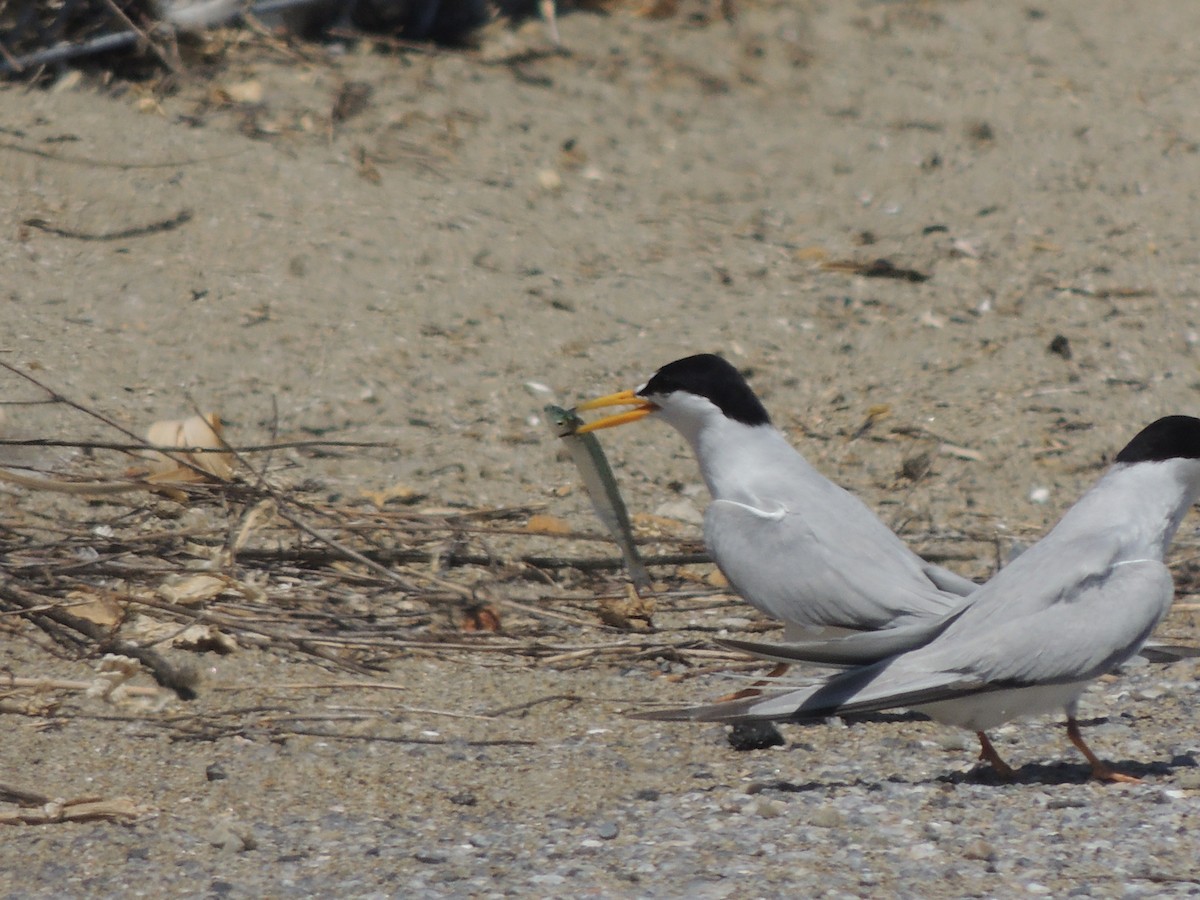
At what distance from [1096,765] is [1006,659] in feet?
1.10

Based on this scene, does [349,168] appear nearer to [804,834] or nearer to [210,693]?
[210,693]

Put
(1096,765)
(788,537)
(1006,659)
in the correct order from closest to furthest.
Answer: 1. (1006,659)
2. (1096,765)
3. (788,537)

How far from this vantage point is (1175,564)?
184 inches

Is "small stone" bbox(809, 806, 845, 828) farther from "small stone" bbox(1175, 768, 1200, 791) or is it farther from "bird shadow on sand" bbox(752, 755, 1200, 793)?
"small stone" bbox(1175, 768, 1200, 791)

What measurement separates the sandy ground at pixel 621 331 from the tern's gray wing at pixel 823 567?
1.00 feet

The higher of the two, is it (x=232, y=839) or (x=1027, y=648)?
(x=1027, y=648)

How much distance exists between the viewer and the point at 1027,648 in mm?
3373

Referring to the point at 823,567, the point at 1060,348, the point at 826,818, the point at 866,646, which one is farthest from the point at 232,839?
the point at 1060,348

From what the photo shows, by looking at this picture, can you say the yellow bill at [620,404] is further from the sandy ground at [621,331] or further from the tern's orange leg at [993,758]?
the tern's orange leg at [993,758]

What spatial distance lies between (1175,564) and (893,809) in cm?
172

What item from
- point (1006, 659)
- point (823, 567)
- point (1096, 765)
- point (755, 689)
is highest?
point (1006, 659)

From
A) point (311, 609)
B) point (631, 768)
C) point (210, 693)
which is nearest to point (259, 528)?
point (311, 609)

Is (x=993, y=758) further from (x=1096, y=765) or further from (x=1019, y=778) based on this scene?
(x=1096, y=765)

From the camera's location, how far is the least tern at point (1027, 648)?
3.38 meters
